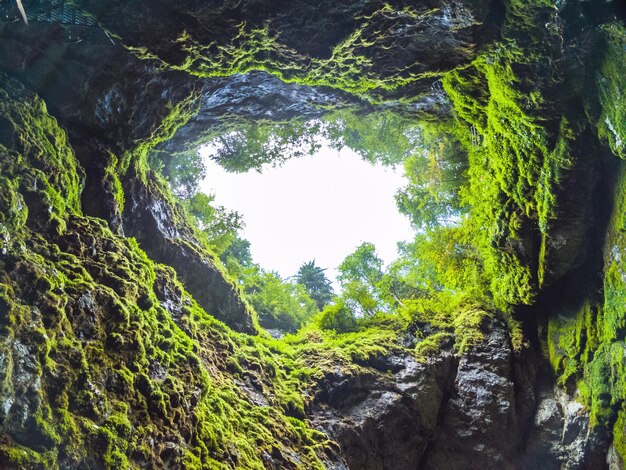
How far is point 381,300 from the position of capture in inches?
607

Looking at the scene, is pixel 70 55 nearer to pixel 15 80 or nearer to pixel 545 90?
pixel 15 80

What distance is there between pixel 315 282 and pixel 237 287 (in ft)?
41.5

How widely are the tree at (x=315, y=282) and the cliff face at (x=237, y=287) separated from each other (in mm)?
11748

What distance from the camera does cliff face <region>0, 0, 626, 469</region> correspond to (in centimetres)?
483

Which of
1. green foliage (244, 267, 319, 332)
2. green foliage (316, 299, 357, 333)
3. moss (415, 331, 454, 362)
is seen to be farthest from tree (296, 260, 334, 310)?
moss (415, 331, 454, 362)

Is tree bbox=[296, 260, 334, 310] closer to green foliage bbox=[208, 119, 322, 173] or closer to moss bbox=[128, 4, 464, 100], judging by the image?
green foliage bbox=[208, 119, 322, 173]

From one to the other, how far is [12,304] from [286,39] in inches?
248

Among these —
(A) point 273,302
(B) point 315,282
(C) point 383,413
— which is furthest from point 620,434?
(B) point 315,282

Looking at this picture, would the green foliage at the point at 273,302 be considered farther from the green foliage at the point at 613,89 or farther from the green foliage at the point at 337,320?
the green foliage at the point at 613,89

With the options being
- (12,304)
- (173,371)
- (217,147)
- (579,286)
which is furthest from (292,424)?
(217,147)

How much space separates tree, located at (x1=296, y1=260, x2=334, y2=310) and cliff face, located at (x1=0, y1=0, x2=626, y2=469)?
11.7 m

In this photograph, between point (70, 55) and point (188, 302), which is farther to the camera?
point (188, 302)

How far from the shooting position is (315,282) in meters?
23.8

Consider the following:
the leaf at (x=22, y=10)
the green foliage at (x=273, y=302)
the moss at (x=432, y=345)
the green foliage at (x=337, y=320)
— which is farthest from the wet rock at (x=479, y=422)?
the leaf at (x=22, y=10)
